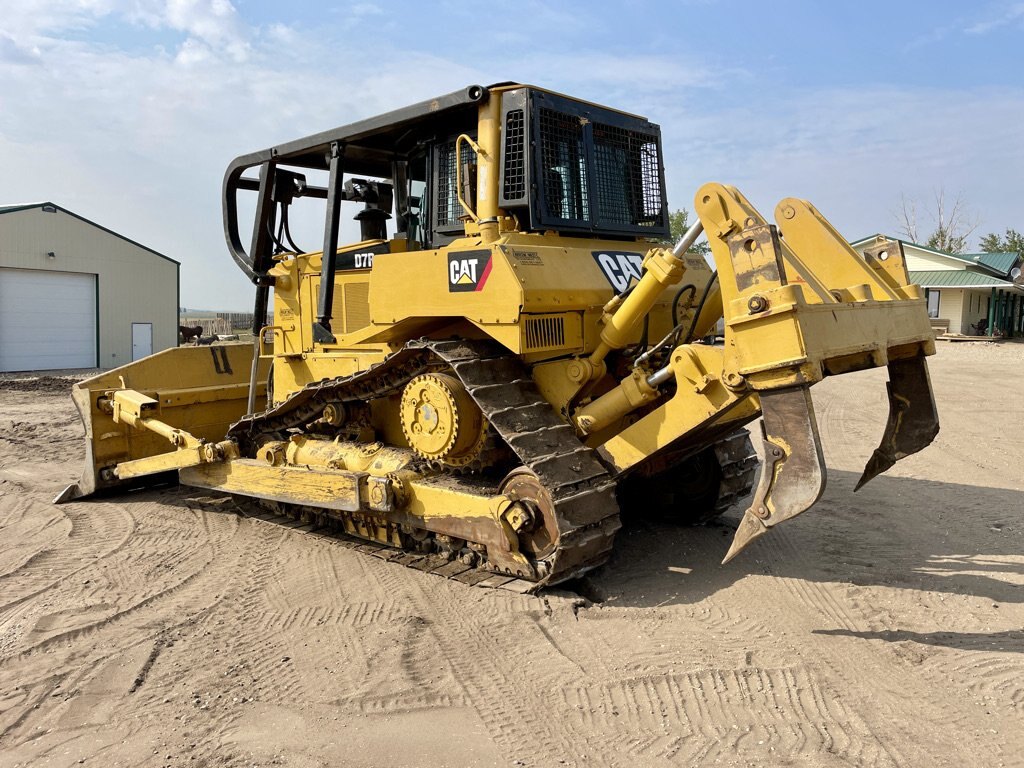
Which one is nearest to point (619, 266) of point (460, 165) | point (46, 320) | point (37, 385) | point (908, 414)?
point (460, 165)

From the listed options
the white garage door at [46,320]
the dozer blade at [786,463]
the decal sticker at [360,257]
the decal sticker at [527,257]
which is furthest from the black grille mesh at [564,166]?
the white garage door at [46,320]

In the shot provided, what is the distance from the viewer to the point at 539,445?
4520 millimetres

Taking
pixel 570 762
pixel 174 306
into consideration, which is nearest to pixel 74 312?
pixel 174 306

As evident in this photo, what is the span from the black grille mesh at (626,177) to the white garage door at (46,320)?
20.8 metres

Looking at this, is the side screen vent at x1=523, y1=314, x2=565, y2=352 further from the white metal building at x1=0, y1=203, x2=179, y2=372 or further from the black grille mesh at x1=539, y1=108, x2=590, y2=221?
the white metal building at x1=0, y1=203, x2=179, y2=372

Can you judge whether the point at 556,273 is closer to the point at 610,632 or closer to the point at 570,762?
the point at 610,632

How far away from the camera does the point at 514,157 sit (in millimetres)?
5031

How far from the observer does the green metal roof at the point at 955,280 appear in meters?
29.8

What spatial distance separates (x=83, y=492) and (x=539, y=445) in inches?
201

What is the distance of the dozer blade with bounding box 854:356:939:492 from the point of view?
4.75 m

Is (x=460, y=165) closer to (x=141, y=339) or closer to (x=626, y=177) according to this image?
(x=626, y=177)

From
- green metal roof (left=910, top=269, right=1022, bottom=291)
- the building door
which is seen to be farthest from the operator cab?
green metal roof (left=910, top=269, right=1022, bottom=291)

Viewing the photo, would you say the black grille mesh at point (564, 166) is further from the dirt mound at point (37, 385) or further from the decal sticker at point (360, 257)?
the dirt mound at point (37, 385)

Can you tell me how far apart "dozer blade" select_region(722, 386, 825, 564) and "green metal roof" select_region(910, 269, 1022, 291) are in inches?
1170
